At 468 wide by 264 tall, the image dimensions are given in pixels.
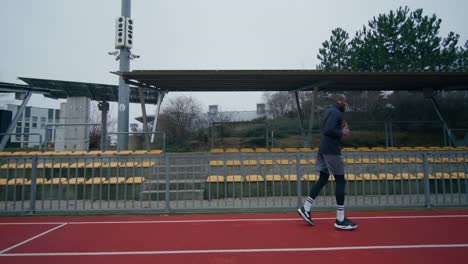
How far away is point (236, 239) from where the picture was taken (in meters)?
4.41

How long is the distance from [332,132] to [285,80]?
8.30 m

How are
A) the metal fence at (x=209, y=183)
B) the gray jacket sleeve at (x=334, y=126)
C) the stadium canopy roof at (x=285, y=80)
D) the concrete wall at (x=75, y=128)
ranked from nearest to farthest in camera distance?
1. the gray jacket sleeve at (x=334, y=126)
2. the metal fence at (x=209, y=183)
3. the stadium canopy roof at (x=285, y=80)
4. the concrete wall at (x=75, y=128)

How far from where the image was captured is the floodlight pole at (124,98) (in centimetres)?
1266

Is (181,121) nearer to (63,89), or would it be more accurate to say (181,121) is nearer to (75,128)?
(75,128)

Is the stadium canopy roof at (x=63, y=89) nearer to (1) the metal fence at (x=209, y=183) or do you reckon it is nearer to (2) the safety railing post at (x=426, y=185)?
(1) the metal fence at (x=209, y=183)

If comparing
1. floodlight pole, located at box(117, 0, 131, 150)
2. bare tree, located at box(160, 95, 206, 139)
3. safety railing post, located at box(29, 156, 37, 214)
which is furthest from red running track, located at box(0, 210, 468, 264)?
bare tree, located at box(160, 95, 206, 139)

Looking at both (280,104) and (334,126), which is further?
(280,104)

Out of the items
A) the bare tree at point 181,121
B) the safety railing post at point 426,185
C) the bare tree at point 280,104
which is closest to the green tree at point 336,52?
the bare tree at point 280,104

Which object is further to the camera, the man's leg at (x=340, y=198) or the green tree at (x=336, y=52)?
the green tree at (x=336, y=52)

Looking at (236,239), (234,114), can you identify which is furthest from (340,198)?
(234,114)

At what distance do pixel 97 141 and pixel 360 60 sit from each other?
63.8 ft

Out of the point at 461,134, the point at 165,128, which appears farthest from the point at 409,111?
the point at 165,128

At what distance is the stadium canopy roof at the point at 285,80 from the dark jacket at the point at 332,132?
694 centimetres

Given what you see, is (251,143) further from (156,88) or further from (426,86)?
(426,86)
